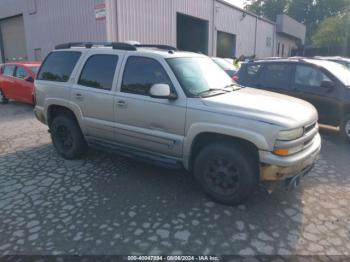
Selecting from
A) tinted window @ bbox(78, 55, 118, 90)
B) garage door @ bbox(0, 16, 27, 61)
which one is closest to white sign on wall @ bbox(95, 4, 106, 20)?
garage door @ bbox(0, 16, 27, 61)

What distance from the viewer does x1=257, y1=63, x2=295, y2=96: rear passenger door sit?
23.0 feet

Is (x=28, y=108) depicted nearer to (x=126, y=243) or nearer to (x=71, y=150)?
(x=71, y=150)

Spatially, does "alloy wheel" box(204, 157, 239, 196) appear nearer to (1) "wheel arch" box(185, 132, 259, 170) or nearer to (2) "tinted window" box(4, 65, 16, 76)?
(1) "wheel arch" box(185, 132, 259, 170)

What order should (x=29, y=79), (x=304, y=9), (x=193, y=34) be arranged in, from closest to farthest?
(x=29, y=79)
(x=193, y=34)
(x=304, y=9)

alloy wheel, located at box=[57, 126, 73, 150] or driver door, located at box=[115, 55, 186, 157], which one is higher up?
driver door, located at box=[115, 55, 186, 157]

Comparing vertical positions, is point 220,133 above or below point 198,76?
below

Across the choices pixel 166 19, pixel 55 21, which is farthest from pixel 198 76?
pixel 55 21

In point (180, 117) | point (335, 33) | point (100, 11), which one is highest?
point (335, 33)

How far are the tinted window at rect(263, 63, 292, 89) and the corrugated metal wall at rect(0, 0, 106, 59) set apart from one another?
8112 millimetres

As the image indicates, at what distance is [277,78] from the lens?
7.20 metres

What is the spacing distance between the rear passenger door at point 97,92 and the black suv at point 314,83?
4116mm

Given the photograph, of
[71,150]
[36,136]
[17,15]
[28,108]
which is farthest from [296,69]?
[17,15]

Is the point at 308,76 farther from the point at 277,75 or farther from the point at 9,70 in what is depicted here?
the point at 9,70

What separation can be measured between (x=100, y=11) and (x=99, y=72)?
922cm
